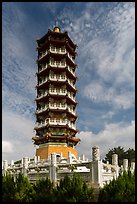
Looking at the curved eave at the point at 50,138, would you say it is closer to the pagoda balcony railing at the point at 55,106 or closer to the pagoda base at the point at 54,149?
the pagoda base at the point at 54,149

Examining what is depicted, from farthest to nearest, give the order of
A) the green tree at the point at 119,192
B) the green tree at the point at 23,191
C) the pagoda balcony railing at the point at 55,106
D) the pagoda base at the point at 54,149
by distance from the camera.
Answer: the pagoda balcony railing at the point at 55,106 → the pagoda base at the point at 54,149 → the green tree at the point at 23,191 → the green tree at the point at 119,192

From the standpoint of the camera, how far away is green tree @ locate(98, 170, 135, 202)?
9.59 meters

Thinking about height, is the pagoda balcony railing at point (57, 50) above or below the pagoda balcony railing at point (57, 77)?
above

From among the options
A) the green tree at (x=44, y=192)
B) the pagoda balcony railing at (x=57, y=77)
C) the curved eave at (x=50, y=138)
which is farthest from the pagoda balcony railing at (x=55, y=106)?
the green tree at (x=44, y=192)

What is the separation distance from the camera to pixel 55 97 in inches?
903

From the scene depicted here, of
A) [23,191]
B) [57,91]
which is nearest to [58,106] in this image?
[57,91]

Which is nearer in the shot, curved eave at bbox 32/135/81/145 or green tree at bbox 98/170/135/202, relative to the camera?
green tree at bbox 98/170/135/202

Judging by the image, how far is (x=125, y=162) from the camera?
1675 cm

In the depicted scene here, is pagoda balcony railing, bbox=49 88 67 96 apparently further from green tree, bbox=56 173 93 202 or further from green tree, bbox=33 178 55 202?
green tree, bbox=56 173 93 202

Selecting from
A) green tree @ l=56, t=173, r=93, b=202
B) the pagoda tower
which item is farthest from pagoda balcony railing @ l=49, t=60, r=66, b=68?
green tree @ l=56, t=173, r=93, b=202

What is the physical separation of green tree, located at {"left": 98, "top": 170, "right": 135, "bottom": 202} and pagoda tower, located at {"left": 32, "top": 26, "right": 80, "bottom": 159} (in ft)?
35.6

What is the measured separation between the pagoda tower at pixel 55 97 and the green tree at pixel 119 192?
10.9 m

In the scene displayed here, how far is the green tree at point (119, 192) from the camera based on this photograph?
9.59m

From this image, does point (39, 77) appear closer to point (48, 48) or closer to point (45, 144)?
point (48, 48)
